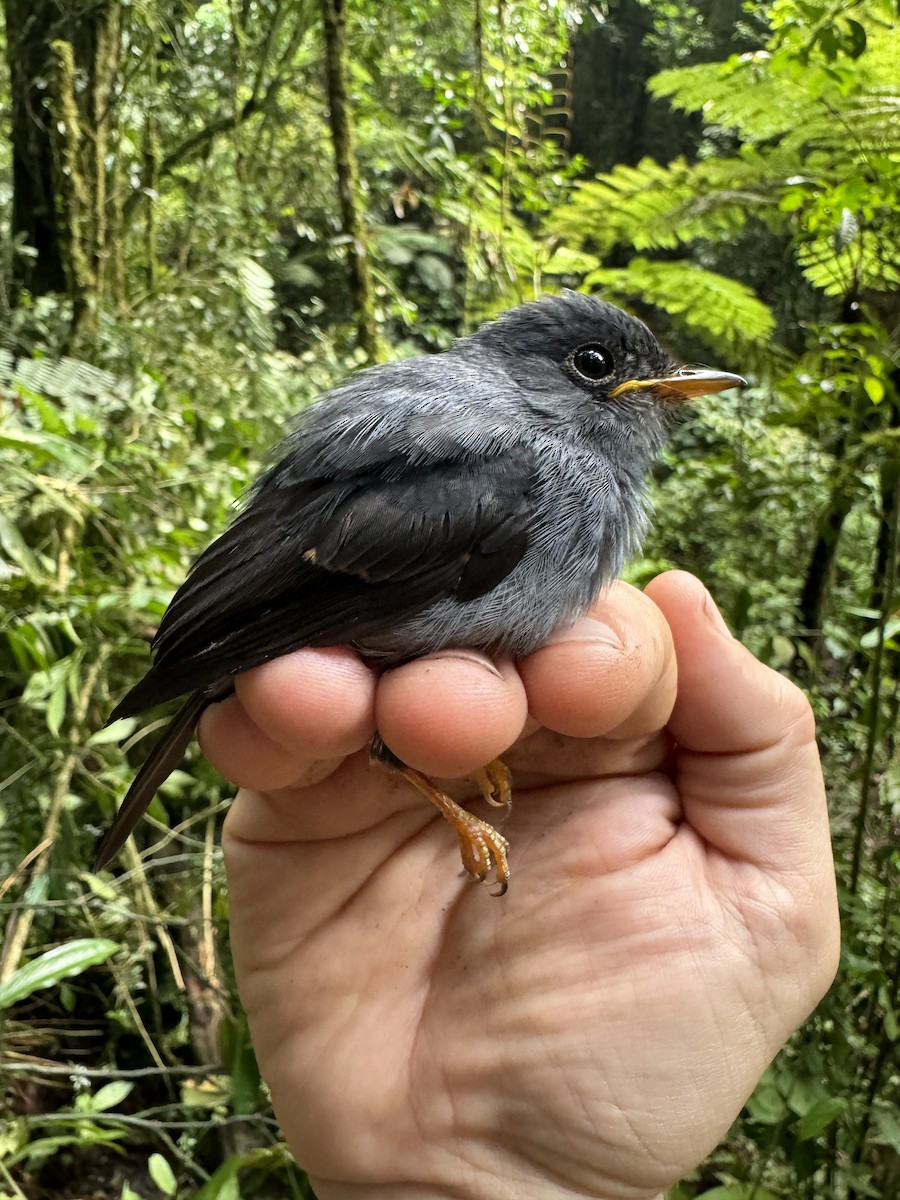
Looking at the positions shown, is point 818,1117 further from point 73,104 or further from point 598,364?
point 73,104

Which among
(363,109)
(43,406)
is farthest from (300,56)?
(43,406)

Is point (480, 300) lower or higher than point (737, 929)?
higher

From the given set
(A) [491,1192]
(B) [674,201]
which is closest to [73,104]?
(B) [674,201]

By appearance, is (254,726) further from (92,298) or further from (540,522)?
(92,298)

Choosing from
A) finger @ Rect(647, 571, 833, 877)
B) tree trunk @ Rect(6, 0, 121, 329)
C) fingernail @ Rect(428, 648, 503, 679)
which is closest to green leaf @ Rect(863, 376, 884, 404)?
finger @ Rect(647, 571, 833, 877)

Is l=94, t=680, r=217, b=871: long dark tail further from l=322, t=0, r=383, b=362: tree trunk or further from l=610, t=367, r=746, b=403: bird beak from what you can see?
l=322, t=0, r=383, b=362: tree trunk

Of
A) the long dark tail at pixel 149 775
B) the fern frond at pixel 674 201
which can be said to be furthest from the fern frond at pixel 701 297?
the long dark tail at pixel 149 775

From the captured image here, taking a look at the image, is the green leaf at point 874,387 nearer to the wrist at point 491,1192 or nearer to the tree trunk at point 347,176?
the wrist at point 491,1192
